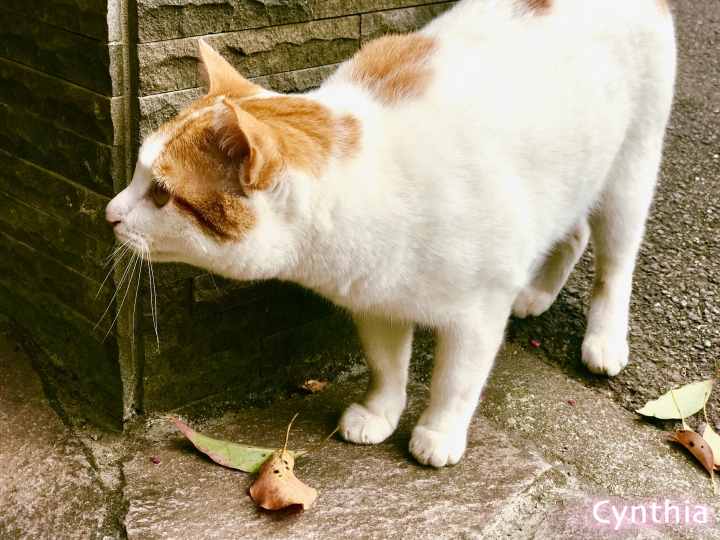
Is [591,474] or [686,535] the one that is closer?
[686,535]

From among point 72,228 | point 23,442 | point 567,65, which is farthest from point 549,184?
point 23,442

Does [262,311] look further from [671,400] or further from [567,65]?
[671,400]

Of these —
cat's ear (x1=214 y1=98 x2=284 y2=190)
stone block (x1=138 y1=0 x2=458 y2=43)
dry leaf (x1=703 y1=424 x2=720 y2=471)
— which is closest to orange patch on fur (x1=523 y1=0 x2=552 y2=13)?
stone block (x1=138 y1=0 x2=458 y2=43)

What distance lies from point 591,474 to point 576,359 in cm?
55

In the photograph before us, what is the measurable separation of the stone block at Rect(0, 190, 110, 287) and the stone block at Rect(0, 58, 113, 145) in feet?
0.90

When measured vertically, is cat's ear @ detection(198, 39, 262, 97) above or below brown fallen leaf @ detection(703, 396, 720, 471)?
above

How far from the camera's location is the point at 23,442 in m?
1.99

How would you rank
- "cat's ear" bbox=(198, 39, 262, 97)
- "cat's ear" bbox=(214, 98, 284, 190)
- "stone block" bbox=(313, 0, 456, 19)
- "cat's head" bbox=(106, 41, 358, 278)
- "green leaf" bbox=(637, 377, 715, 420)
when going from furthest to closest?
"green leaf" bbox=(637, 377, 715, 420) → "stone block" bbox=(313, 0, 456, 19) → "cat's ear" bbox=(198, 39, 262, 97) → "cat's head" bbox=(106, 41, 358, 278) → "cat's ear" bbox=(214, 98, 284, 190)

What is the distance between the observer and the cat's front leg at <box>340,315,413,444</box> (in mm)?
2076

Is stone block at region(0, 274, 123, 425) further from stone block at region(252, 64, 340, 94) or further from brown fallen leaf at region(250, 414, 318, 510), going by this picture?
stone block at region(252, 64, 340, 94)

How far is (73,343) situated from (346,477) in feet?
2.79

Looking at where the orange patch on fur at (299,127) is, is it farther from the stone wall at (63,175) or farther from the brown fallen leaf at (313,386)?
the brown fallen leaf at (313,386)

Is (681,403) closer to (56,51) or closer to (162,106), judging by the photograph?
(162,106)

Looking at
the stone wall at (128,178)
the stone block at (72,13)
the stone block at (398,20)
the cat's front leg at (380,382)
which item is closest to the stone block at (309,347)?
the stone wall at (128,178)
